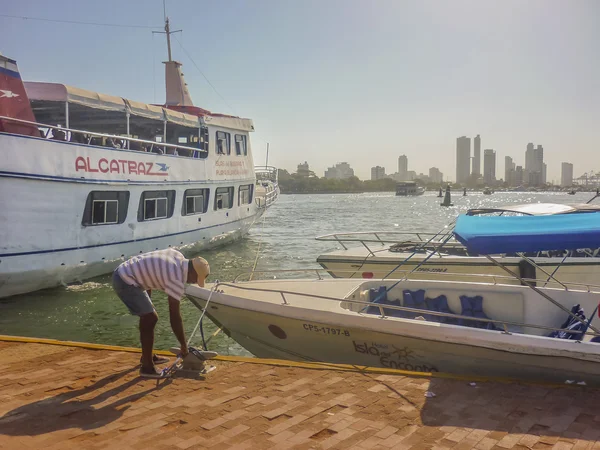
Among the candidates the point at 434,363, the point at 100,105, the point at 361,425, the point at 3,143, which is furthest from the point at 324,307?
the point at 100,105

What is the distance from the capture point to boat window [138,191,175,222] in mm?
15219

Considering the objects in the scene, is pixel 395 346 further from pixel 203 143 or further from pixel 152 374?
pixel 203 143

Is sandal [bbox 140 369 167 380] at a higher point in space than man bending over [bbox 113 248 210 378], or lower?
lower

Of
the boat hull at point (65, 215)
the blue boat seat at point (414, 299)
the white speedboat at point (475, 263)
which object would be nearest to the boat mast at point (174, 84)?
the boat hull at point (65, 215)

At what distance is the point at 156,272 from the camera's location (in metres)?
4.93

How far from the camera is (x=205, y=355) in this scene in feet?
17.8

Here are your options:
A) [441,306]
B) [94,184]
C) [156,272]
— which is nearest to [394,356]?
[441,306]

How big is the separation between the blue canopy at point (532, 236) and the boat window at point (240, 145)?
16447mm

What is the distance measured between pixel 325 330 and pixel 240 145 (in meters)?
16.5

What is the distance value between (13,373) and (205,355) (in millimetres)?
1923

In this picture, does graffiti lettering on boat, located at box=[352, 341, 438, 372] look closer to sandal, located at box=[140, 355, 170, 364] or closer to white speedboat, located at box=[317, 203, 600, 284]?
sandal, located at box=[140, 355, 170, 364]

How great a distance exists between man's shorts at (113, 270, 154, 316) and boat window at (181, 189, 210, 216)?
1263 cm

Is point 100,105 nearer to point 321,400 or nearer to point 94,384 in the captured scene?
point 94,384

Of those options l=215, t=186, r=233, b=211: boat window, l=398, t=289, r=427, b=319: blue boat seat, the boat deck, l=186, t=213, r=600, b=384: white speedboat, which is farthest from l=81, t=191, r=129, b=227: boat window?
l=398, t=289, r=427, b=319: blue boat seat
